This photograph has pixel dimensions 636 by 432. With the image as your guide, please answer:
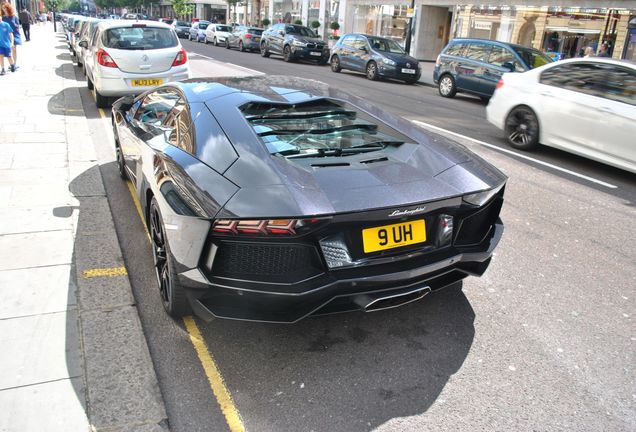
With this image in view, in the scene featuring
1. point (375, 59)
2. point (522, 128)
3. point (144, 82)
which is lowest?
point (522, 128)

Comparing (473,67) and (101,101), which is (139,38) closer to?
(101,101)

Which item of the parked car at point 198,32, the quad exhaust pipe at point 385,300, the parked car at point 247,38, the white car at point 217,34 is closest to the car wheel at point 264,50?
the parked car at point 247,38

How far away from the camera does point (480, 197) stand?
10.3 feet

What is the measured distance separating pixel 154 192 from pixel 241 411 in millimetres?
1666

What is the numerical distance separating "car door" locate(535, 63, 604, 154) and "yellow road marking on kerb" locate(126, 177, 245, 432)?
6.37m

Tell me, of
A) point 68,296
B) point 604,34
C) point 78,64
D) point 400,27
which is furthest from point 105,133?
point 400,27

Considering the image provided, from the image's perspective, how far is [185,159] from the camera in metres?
3.20

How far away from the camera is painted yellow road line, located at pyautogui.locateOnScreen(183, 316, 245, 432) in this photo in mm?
2590

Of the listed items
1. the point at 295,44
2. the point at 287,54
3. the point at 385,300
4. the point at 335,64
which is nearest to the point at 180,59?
the point at 385,300

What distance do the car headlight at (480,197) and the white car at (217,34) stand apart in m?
33.2

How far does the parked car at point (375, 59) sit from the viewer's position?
1814 cm

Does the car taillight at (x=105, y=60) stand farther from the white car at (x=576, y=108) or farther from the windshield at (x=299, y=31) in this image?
the windshield at (x=299, y=31)

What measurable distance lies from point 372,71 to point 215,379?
17300 mm

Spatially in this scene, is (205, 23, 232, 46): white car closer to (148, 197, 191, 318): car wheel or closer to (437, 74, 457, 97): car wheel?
(437, 74, 457, 97): car wheel
